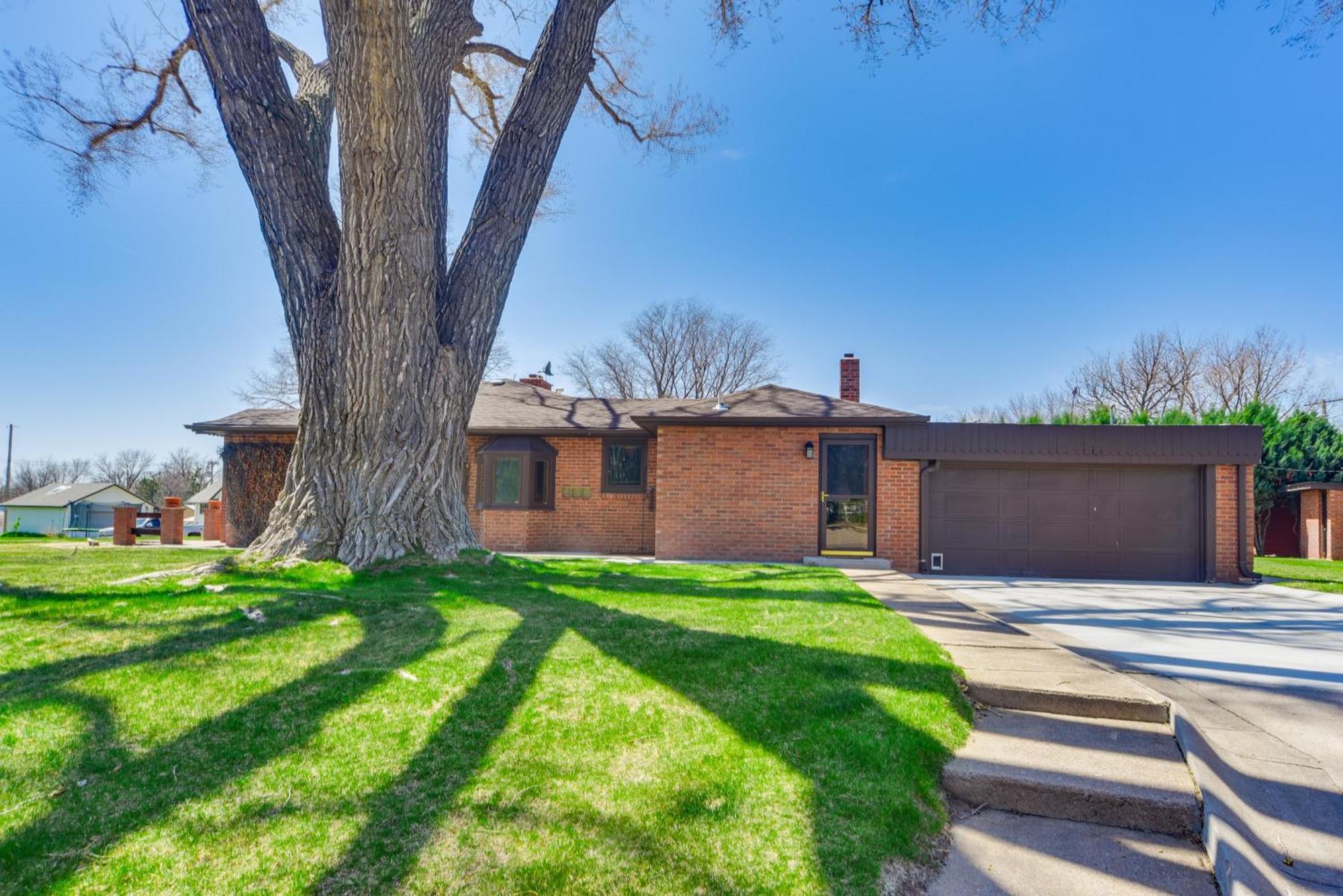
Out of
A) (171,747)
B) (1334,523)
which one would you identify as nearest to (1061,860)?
(171,747)

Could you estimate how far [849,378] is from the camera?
1261 centimetres

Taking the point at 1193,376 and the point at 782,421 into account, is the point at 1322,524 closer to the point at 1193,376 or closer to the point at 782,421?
the point at 1193,376

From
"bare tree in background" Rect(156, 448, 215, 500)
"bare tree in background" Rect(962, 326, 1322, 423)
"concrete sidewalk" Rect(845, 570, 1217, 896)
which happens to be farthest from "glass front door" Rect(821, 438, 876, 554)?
"bare tree in background" Rect(156, 448, 215, 500)

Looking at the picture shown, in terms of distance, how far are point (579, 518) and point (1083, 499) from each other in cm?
899

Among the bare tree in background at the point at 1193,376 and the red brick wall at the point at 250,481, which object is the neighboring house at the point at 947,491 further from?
the bare tree in background at the point at 1193,376

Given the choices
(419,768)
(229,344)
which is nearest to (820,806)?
(419,768)

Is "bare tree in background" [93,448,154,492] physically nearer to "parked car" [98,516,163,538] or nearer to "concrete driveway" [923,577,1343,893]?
"parked car" [98,516,163,538]

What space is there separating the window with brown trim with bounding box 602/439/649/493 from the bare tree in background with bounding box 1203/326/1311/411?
86.3ft

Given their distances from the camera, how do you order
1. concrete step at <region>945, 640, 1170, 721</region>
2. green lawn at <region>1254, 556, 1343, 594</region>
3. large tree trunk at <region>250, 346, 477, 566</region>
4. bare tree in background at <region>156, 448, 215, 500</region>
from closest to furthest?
concrete step at <region>945, 640, 1170, 721</region> < large tree trunk at <region>250, 346, 477, 566</region> < green lawn at <region>1254, 556, 1343, 594</region> < bare tree in background at <region>156, 448, 215, 500</region>

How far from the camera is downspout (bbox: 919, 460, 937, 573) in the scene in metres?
9.88

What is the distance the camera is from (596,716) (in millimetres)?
2561

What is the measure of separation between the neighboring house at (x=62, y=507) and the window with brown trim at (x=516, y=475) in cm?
2897

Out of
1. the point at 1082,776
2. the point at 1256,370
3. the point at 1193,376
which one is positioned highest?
the point at 1256,370

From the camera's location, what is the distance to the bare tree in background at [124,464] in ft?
149
